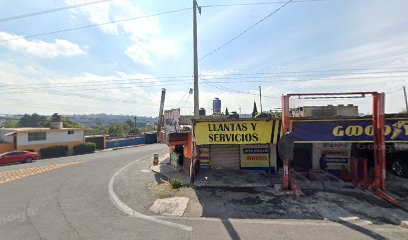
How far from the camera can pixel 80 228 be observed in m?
8.97

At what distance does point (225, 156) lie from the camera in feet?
56.6

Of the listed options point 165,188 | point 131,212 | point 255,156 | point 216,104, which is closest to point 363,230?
point 131,212

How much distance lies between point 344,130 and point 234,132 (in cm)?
571

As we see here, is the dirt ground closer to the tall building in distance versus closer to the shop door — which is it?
the shop door

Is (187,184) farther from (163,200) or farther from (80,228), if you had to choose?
(80,228)

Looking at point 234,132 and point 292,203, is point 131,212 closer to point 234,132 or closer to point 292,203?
point 234,132

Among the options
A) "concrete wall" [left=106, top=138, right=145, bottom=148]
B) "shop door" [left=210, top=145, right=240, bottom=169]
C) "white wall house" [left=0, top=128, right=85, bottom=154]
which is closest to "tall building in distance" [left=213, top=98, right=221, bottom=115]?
"shop door" [left=210, top=145, right=240, bottom=169]

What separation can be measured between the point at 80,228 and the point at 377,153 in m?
13.7

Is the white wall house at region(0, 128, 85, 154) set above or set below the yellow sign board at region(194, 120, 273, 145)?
below

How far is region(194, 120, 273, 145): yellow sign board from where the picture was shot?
14.3 meters

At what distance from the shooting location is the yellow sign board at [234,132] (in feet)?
46.8

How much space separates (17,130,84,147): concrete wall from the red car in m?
5.30

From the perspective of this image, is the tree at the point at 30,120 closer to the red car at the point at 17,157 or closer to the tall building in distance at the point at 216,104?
the red car at the point at 17,157

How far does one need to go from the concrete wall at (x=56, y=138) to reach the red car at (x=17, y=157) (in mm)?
5301
